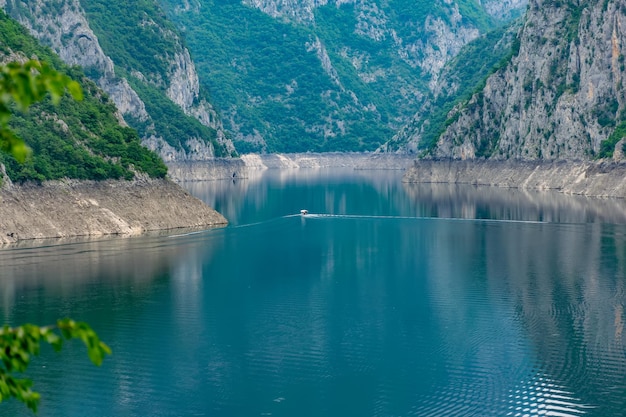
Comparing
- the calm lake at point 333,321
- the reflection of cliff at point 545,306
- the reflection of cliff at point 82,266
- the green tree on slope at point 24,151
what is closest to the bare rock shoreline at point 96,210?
the reflection of cliff at point 82,266

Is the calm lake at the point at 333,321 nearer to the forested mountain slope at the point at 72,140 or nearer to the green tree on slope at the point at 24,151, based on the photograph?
the forested mountain slope at the point at 72,140

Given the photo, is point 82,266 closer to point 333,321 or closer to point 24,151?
point 333,321

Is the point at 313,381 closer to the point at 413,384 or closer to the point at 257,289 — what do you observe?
the point at 413,384

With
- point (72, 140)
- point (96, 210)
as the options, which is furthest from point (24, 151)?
point (72, 140)

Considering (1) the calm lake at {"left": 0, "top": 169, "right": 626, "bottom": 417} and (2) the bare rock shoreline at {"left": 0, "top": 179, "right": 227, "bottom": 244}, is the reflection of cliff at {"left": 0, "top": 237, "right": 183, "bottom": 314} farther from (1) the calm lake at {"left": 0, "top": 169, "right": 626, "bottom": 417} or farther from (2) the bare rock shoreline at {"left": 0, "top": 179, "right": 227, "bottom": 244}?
(2) the bare rock shoreline at {"left": 0, "top": 179, "right": 227, "bottom": 244}

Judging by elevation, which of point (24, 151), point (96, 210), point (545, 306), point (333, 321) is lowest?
point (545, 306)

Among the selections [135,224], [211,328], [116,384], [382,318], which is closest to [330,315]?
[382,318]
